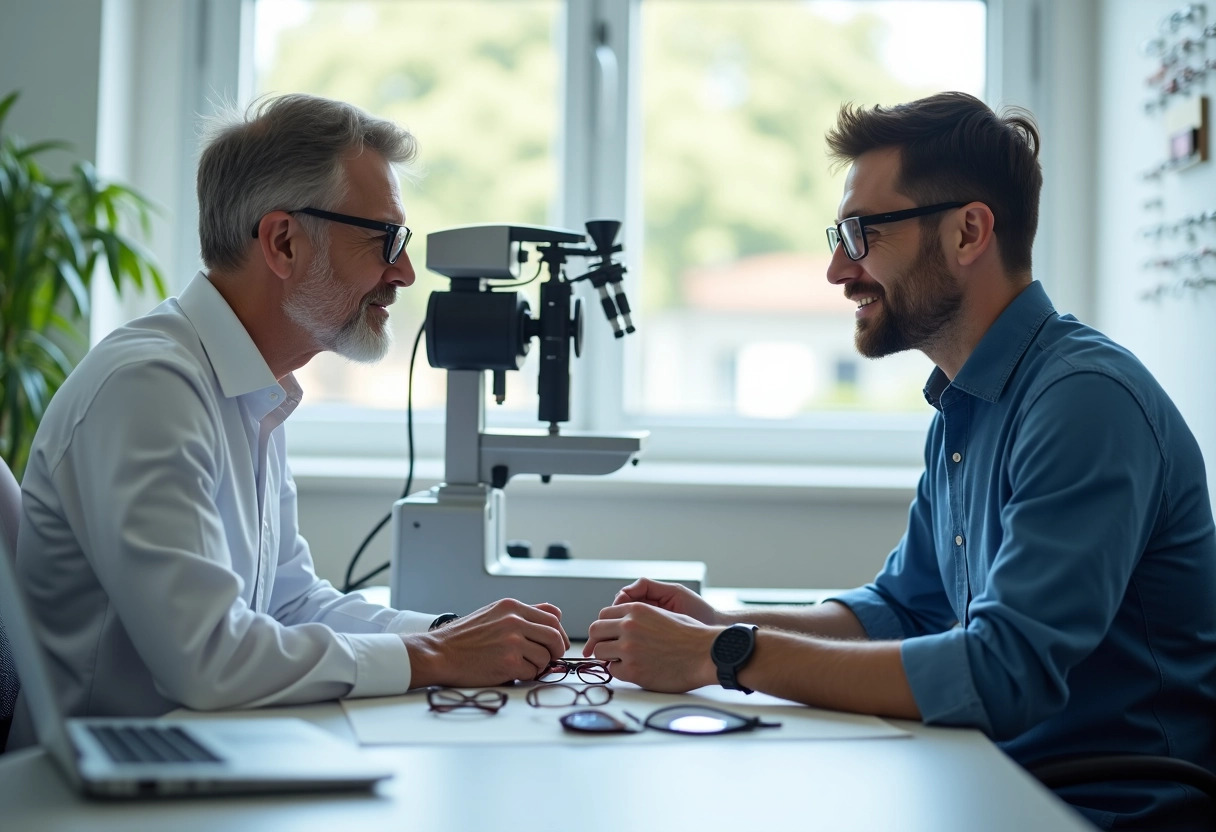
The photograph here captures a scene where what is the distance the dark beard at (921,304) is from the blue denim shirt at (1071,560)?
0.12 m

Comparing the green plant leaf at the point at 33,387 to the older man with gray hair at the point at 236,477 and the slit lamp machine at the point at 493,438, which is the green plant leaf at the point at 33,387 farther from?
the slit lamp machine at the point at 493,438

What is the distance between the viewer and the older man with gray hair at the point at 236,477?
1214mm

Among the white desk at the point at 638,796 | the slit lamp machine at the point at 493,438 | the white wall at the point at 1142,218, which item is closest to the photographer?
the white desk at the point at 638,796

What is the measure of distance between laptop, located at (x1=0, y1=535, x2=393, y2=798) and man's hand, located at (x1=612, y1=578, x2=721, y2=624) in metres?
0.66

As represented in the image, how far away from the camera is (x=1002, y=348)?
1483mm

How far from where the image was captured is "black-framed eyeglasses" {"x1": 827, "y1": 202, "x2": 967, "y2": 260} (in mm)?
1607

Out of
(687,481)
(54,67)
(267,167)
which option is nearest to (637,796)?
(267,167)

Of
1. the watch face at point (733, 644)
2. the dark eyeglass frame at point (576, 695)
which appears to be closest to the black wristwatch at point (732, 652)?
the watch face at point (733, 644)

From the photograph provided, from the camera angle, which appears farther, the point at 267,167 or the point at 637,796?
the point at 267,167

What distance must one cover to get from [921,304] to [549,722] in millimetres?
868

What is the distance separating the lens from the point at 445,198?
138 inches

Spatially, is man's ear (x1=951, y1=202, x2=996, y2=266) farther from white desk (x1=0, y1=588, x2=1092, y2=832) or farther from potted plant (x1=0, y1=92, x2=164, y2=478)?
potted plant (x1=0, y1=92, x2=164, y2=478)

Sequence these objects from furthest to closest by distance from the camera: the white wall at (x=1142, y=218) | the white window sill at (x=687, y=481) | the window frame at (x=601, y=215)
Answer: the window frame at (x=601, y=215)
the white window sill at (x=687, y=481)
the white wall at (x=1142, y=218)

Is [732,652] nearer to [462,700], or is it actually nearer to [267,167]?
[462,700]
